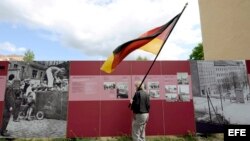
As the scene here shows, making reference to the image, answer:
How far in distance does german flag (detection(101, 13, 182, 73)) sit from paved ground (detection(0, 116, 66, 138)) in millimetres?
3263

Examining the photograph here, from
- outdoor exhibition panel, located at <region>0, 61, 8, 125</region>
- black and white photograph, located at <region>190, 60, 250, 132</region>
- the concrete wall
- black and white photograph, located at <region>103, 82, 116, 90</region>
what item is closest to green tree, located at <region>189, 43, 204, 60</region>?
the concrete wall

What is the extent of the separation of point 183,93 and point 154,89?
1.05m

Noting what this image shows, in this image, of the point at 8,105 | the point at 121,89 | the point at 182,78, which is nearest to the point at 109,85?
the point at 121,89

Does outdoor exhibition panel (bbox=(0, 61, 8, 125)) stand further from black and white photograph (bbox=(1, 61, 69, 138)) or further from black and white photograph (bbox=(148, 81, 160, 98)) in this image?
black and white photograph (bbox=(148, 81, 160, 98))

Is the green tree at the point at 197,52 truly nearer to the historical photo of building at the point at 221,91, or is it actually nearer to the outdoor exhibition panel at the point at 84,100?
the historical photo of building at the point at 221,91

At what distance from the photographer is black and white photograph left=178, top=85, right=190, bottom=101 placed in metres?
9.81

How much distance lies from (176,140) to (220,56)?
1059 cm

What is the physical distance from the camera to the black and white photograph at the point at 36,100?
925 centimetres

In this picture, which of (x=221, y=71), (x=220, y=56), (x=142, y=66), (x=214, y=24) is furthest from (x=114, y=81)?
(x=214, y=24)

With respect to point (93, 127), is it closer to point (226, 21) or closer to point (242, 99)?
point (242, 99)

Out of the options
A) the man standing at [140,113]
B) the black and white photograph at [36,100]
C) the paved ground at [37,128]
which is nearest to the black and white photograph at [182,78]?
the man standing at [140,113]

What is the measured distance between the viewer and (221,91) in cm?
995

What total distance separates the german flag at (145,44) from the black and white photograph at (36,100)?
9.62 ft

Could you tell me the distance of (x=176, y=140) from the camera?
30.2 feet
